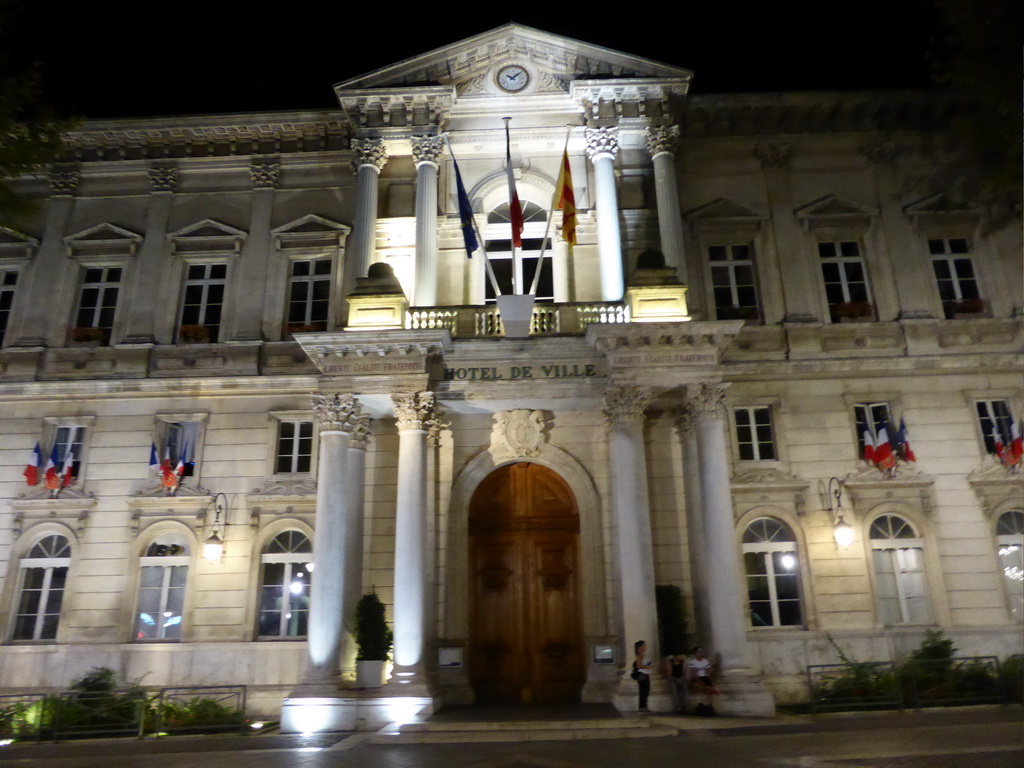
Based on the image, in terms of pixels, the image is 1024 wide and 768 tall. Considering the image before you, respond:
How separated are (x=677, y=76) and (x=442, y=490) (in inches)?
431

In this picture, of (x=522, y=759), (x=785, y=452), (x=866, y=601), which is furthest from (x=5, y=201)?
(x=866, y=601)

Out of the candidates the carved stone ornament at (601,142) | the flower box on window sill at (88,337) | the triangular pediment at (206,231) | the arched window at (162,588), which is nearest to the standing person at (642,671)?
the arched window at (162,588)

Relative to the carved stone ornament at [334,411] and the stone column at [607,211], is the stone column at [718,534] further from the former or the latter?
the carved stone ornament at [334,411]

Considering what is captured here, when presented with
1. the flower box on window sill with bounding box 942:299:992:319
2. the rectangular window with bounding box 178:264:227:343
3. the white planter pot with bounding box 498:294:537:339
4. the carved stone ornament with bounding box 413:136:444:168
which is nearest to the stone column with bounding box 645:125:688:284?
the white planter pot with bounding box 498:294:537:339

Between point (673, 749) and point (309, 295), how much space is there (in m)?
12.9

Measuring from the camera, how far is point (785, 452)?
53.7ft

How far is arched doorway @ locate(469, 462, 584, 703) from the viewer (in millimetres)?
15375

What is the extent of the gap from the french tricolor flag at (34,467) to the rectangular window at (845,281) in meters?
18.2

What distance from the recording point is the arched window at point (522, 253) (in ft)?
58.1

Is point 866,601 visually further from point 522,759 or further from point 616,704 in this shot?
point 522,759

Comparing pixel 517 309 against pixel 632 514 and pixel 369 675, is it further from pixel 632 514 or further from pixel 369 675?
pixel 369 675

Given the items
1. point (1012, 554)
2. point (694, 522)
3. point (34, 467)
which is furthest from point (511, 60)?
point (1012, 554)

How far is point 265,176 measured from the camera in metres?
19.0

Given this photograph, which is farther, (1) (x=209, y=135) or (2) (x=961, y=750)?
(1) (x=209, y=135)
